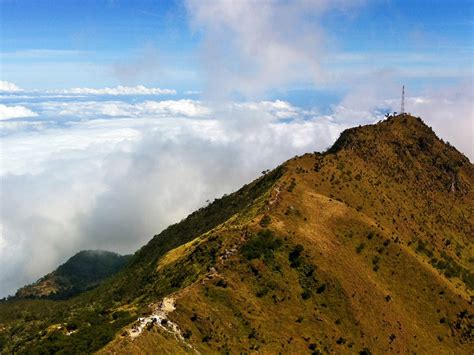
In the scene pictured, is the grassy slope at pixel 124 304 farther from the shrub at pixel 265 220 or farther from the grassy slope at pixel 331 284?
the shrub at pixel 265 220

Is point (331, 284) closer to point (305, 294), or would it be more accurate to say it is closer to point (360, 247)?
point (305, 294)

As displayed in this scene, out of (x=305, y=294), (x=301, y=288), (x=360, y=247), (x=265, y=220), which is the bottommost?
(x=305, y=294)

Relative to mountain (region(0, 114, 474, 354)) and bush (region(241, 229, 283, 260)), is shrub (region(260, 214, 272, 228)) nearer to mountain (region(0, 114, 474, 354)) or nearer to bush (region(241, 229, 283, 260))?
mountain (region(0, 114, 474, 354))

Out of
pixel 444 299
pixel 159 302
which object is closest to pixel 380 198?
pixel 444 299

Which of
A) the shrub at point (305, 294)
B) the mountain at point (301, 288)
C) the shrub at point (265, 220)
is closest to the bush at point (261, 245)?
the mountain at point (301, 288)

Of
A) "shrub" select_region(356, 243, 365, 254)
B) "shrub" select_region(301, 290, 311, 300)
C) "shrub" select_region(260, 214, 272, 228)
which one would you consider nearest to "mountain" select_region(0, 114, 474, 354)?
"shrub" select_region(301, 290, 311, 300)

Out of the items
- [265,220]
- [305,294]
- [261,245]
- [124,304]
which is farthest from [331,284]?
[124,304]

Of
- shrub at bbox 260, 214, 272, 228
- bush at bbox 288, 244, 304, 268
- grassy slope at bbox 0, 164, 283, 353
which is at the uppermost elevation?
shrub at bbox 260, 214, 272, 228

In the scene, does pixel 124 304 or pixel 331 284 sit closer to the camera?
pixel 331 284
